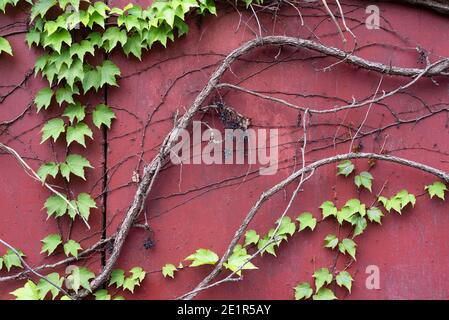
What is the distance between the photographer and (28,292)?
11.3ft

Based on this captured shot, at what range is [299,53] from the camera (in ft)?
12.0

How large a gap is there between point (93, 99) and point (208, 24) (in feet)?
3.09

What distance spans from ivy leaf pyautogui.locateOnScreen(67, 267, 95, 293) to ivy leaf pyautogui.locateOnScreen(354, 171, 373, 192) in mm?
1889

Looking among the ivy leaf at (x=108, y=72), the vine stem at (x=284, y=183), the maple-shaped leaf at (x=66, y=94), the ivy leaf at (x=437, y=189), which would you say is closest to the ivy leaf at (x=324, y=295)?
the vine stem at (x=284, y=183)

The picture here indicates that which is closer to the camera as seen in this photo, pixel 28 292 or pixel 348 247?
pixel 28 292

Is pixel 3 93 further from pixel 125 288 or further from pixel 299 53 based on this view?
pixel 299 53

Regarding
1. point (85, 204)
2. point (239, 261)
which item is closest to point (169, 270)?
point (239, 261)

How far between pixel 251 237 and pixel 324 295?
635 millimetres

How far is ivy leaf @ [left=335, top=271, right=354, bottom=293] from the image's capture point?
3.59 metres

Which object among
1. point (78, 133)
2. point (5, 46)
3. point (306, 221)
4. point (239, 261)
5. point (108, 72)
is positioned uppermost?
point (5, 46)

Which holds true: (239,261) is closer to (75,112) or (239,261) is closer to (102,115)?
(102,115)

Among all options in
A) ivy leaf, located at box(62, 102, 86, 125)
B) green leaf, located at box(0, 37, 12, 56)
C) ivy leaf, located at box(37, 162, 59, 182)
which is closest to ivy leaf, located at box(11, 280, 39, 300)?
ivy leaf, located at box(37, 162, 59, 182)

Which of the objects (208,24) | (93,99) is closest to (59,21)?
(93,99)

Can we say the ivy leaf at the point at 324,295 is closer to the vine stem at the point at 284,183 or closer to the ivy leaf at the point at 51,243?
the vine stem at the point at 284,183
